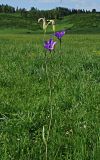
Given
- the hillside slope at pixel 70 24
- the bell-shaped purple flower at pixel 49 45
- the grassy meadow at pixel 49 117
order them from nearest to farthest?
the bell-shaped purple flower at pixel 49 45, the grassy meadow at pixel 49 117, the hillside slope at pixel 70 24

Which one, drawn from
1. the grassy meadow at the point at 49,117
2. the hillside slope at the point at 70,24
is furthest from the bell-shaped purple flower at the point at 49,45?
the hillside slope at the point at 70,24

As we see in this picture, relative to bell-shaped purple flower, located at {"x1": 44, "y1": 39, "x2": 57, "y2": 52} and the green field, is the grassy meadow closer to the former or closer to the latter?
the green field

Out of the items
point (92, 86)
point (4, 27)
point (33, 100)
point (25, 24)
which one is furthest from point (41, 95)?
point (25, 24)

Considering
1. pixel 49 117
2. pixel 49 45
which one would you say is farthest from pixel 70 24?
pixel 49 45

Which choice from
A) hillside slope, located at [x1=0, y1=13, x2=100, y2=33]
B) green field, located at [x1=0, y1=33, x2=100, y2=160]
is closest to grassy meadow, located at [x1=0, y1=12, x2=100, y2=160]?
green field, located at [x1=0, y1=33, x2=100, y2=160]

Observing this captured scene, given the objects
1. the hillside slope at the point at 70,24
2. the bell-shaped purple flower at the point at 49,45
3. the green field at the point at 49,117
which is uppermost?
the bell-shaped purple flower at the point at 49,45

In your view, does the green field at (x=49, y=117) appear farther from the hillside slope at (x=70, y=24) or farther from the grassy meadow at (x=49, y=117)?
the hillside slope at (x=70, y=24)

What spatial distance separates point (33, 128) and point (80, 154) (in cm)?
150

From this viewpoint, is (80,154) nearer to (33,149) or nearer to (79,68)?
(33,149)

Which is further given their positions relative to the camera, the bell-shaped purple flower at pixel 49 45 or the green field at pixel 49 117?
the green field at pixel 49 117

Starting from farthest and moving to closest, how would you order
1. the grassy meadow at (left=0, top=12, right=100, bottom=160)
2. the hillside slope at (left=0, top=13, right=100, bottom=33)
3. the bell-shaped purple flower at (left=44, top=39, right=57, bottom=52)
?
1. the hillside slope at (left=0, top=13, right=100, bottom=33)
2. the grassy meadow at (left=0, top=12, right=100, bottom=160)
3. the bell-shaped purple flower at (left=44, top=39, right=57, bottom=52)

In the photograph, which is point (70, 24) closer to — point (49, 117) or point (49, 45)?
point (49, 117)

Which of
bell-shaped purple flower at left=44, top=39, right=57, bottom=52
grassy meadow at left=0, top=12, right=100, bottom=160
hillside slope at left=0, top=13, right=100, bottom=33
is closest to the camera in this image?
bell-shaped purple flower at left=44, top=39, right=57, bottom=52

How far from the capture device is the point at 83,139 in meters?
4.92
